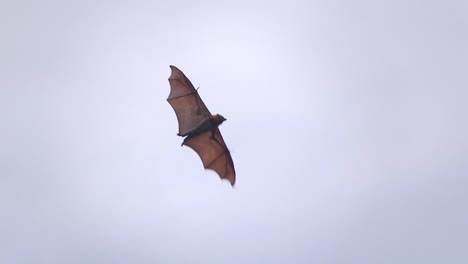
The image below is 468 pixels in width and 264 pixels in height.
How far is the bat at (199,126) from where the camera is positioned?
50312 millimetres

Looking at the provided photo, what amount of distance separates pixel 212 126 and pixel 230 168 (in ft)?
11.7

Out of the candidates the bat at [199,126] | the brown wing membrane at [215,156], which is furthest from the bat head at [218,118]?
the brown wing membrane at [215,156]

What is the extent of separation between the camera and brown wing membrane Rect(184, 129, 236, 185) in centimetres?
5175

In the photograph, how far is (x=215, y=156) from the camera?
52.2 metres

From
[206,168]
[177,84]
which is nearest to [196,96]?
[177,84]

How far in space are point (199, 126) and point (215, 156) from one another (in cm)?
298

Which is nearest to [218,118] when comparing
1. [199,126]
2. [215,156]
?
[199,126]

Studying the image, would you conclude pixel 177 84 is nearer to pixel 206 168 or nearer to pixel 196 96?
pixel 196 96

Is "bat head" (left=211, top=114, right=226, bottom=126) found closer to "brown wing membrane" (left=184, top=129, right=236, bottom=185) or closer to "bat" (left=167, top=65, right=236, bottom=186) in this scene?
"bat" (left=167, top=65, right=236, bottom=186)

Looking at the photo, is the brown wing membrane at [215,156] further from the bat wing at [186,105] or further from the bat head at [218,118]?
the bat head at [218,118]

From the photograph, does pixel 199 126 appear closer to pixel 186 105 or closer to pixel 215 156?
pixel 186 105

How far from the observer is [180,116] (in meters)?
50.8

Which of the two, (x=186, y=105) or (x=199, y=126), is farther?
(x=186, y=105)

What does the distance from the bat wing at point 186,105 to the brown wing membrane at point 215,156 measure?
1409 mm
